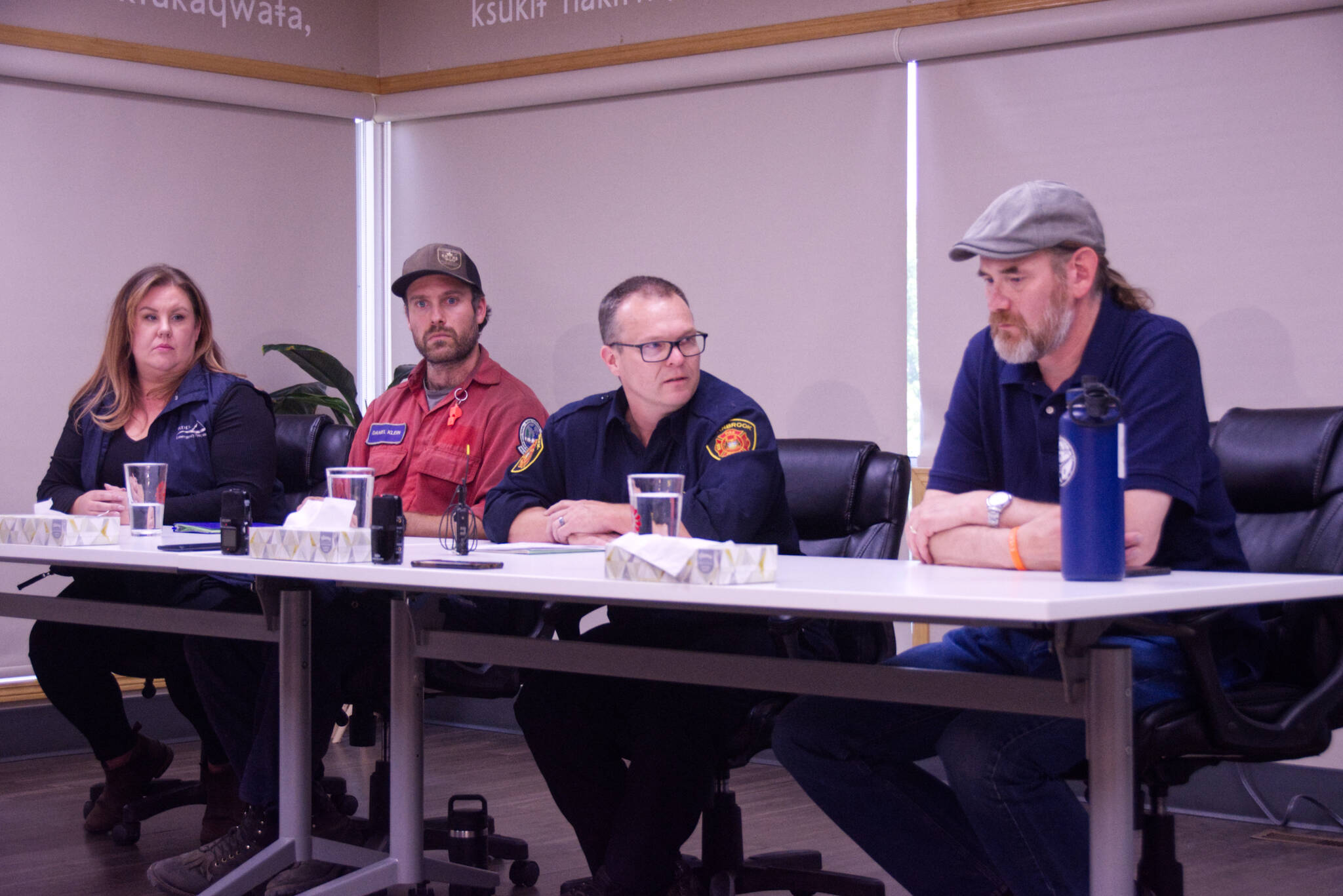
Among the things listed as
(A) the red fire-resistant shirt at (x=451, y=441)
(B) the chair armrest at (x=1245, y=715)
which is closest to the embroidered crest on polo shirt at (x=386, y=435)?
(A) the red fire-resistant shirt at (x=451, y=441)

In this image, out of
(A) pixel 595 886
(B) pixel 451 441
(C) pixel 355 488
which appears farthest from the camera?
(B) pixel 451 441

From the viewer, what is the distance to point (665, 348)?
2.47 m

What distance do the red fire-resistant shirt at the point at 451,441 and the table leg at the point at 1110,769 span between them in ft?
6.17

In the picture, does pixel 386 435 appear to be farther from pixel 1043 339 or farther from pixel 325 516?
pixel 1043 339

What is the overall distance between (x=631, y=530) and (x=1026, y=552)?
2.48 ft

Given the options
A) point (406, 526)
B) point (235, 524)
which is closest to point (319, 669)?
point (406, 526)

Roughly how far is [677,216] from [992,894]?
2.96 meters

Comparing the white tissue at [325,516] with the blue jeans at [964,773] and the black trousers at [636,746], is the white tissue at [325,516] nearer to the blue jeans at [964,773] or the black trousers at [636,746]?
the black trousers at [636,746]

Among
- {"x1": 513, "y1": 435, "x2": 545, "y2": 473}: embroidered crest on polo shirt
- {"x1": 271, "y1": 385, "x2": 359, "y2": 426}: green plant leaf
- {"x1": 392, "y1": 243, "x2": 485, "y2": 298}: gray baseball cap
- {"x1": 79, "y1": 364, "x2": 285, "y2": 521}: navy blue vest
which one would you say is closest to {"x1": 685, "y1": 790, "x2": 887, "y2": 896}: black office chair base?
{"x1": 513, "y1": 435, "x2": 545, "y2": 473}: embroidered crest on polo shirt

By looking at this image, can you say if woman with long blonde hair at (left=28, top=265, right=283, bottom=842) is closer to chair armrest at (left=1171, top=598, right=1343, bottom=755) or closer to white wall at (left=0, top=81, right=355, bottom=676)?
white wall at (left=0, top=81, right=355, bottom=676)

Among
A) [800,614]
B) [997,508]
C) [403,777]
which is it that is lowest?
[403,777]

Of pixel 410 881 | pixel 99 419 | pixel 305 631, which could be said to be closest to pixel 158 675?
pixel 99 419

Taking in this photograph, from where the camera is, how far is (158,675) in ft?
10.7

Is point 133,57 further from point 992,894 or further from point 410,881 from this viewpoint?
point 992,894
